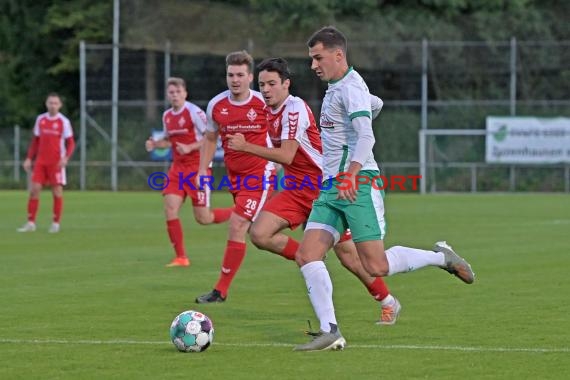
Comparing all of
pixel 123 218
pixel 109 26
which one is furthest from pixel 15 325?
pixel 109 26

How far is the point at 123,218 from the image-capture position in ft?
84.3

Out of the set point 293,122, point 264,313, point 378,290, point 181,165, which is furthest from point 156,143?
point 378,290

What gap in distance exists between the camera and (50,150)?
23.2 meters

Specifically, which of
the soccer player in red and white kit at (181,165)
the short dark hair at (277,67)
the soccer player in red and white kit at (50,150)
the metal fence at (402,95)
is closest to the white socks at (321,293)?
the short dark hair at (277,67)

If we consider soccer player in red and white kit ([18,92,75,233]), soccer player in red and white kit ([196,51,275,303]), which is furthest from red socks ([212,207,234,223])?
soccer player in red and white kit ([18,92,75,233])

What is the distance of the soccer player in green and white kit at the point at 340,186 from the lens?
8.66 meters

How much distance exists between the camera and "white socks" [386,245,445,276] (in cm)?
905

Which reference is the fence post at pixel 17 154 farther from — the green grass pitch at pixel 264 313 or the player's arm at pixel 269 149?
the player's arm at pixel 269 149

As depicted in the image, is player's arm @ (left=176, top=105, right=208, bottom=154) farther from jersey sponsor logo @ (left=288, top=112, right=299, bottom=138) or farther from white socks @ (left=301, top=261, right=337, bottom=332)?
white socks @ (left=301, top=261, right=337, bottom=332)

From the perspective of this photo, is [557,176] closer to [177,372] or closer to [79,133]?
[79,133]

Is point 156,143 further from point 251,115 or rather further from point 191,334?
point 191,334

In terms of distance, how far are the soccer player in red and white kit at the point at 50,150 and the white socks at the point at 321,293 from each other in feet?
46.8

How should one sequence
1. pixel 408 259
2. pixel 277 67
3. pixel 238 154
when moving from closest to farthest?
pixel 408 259 < pixel 277 67 < pixel 238 154

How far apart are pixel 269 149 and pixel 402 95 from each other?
30689 mm
